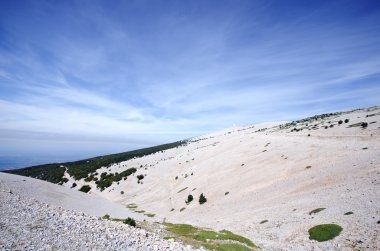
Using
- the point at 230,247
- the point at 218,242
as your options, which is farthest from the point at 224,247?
the point at 218,242

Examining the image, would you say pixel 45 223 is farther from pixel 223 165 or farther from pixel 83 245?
pixel 223 165

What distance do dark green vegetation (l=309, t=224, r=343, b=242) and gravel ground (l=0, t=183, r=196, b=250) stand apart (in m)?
13.0

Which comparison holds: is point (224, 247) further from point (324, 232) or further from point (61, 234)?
point (61, 234)

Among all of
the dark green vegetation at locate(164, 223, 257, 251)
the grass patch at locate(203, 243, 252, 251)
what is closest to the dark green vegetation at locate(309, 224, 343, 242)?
the dark green vegetation at locate(164, 223, 257, 251)

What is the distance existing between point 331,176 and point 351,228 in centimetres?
1970

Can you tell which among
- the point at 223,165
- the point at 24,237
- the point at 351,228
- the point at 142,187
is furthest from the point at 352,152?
the point at 142,187

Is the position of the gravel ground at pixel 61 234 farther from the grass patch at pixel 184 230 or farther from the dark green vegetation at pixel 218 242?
the grass patch at pixel 184 230

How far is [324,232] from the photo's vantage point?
24.9 m

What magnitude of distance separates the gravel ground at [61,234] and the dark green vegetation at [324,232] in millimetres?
12989

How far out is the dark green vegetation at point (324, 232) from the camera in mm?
24036

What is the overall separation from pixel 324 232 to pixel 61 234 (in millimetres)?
23379

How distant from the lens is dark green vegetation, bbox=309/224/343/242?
24.0 meters

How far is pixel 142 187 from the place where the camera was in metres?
88.5

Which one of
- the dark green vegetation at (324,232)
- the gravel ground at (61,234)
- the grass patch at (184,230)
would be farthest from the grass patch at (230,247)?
the dark green vegetation at (324,232)
